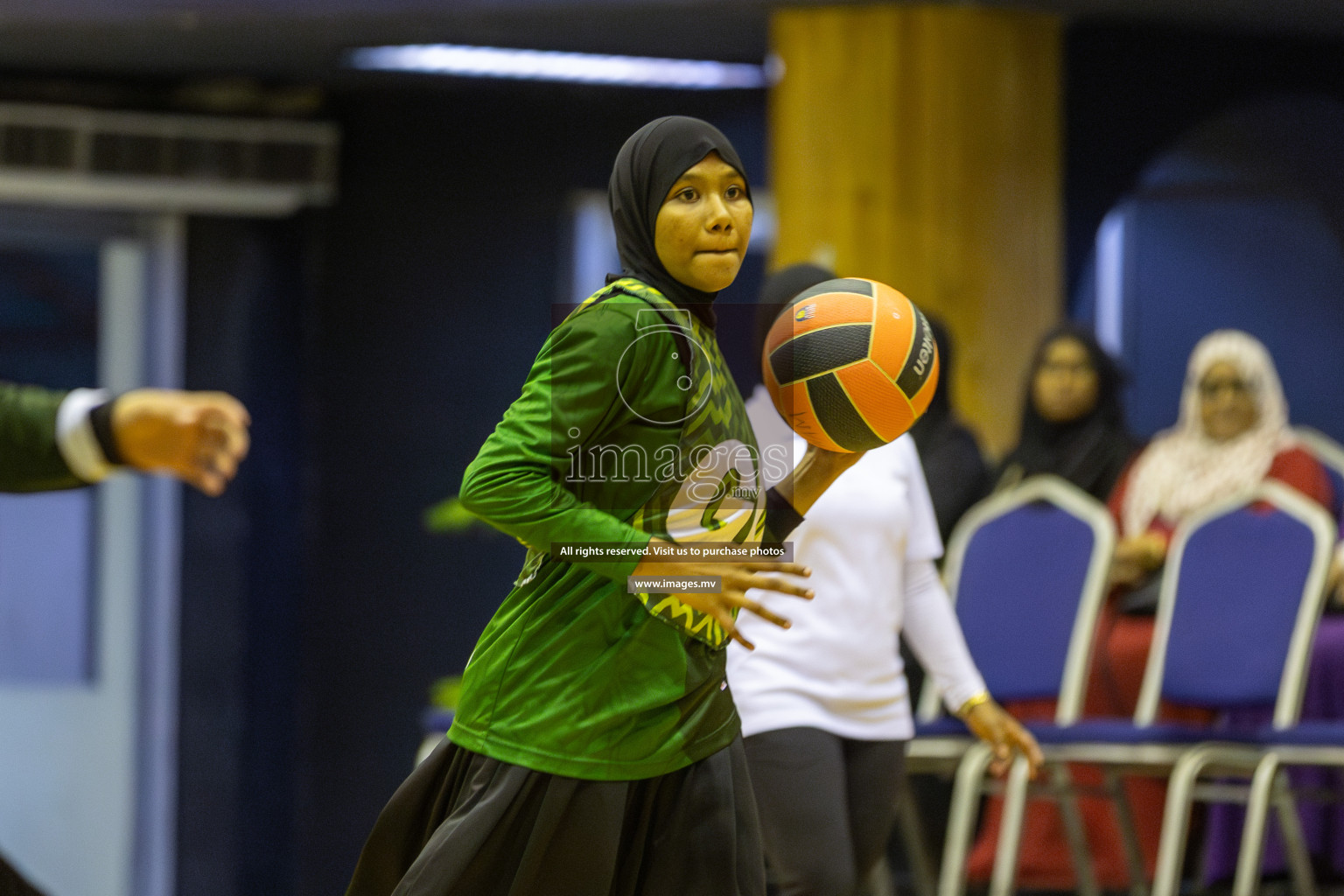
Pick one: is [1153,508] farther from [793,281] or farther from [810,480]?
[810,480]

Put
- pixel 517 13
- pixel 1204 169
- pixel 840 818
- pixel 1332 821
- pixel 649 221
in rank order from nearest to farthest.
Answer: pixel 649 221
pixel 840 818
pixel 1332 821
pixel 517 13
pixel 1204 169

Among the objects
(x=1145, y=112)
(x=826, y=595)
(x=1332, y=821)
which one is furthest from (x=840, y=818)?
(x=1145, y=112)

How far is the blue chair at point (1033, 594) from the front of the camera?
425cm

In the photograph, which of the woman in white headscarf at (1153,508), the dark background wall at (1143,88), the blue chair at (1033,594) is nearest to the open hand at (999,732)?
the blue chair at (1033,594)

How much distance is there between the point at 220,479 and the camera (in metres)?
1.93

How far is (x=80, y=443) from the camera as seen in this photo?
1907 mm

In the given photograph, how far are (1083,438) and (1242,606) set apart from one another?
92 centimetres

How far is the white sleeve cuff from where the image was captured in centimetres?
191

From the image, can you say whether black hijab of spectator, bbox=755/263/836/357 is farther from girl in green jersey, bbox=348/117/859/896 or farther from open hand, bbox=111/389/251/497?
open hand, bbox=111/389/251/497

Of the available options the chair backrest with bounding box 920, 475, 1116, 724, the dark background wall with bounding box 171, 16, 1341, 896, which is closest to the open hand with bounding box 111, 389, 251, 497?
the chair backrest with bounding box 920, 475, 1116, 724

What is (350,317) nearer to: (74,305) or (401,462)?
(401,462)

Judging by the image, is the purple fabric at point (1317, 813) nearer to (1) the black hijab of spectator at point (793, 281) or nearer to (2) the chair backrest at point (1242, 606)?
(2) the chair backrest at point (1242, 606)

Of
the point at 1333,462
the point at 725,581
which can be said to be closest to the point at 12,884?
the point at 725,581

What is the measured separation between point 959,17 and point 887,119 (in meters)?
0.40
